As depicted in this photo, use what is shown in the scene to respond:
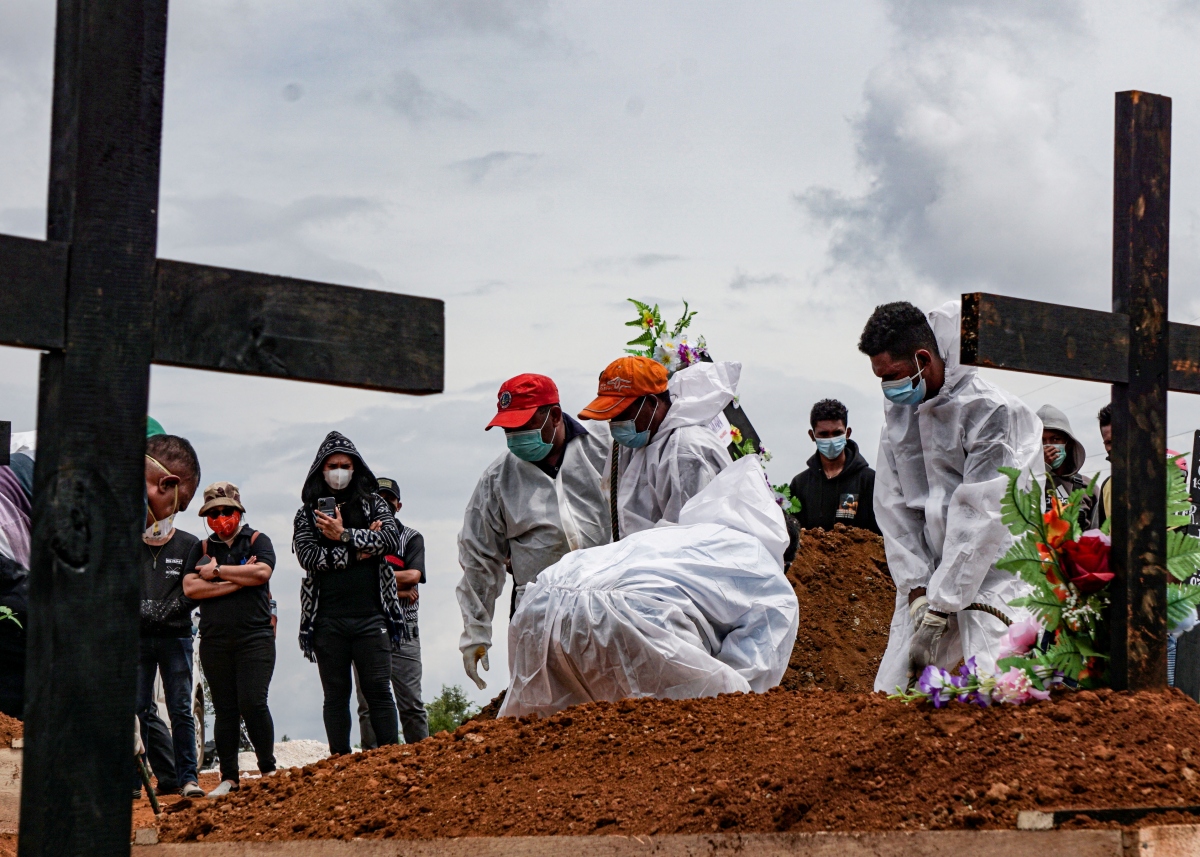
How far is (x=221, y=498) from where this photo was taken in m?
7.54

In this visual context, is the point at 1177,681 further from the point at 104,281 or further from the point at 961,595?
the point at 104,281

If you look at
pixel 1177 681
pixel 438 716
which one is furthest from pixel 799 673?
pixel 438 716

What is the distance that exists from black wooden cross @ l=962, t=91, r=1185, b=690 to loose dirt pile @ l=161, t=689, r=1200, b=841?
28cm

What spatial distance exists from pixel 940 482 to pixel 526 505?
2.65 meters

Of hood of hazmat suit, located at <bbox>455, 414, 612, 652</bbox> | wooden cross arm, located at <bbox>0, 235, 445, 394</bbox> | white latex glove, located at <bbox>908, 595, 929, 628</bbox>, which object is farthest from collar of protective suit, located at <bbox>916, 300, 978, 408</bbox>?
wooden cross arm, located at <bbox>0, 235, 445, 394</bbox>

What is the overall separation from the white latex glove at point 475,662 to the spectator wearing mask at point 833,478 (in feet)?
11.2

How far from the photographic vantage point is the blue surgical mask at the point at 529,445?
7.27m

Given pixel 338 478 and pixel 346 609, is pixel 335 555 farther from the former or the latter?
pixel 338 478

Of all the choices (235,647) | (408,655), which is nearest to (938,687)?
(235,647)

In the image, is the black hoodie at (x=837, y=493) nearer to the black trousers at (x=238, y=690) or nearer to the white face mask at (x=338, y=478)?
the white face mask at (x=338, y=478)

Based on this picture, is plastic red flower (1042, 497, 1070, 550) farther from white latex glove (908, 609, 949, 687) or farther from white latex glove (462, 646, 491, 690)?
white latex glove (462, 646, 491, 690)

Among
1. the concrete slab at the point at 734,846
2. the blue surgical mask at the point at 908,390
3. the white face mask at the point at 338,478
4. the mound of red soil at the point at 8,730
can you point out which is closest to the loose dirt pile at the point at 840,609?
the white face mask at the point at 338,478

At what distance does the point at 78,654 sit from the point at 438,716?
9.64m

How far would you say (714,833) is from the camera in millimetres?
3521
